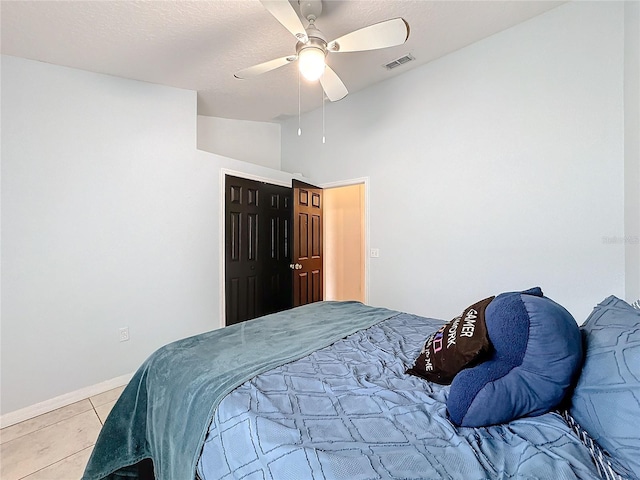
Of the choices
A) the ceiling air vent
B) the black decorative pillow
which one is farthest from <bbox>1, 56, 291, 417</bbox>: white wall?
the black decorative pillow

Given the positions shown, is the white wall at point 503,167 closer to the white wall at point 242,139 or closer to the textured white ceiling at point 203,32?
the textured white ceiling at point 203,32

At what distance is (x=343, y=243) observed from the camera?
5.45 metres

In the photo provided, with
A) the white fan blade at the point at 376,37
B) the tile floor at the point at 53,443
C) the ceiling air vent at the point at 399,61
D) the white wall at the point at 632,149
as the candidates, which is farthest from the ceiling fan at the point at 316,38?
the tile floor at the point at 53,443

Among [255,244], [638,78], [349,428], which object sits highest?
[638,78]

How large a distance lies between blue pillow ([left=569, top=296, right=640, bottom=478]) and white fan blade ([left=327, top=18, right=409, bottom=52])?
168 centimetres

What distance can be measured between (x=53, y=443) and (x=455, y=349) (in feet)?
8.39

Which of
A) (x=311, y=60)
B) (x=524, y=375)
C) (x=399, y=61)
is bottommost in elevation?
(x=524, y=375)

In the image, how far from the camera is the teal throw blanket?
1.09m

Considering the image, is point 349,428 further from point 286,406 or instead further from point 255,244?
point 255,244

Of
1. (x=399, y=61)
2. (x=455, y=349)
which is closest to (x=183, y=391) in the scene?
(x=455, y=349)

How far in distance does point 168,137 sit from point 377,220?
2.42 m

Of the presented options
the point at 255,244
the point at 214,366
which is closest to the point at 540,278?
the point at 214,366

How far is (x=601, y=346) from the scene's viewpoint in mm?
916

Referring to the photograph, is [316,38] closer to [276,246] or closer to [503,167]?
[503,167]
